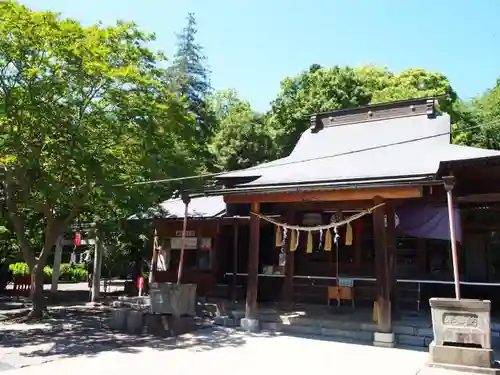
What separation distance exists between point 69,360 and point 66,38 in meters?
7.47

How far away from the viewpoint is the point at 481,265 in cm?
1188

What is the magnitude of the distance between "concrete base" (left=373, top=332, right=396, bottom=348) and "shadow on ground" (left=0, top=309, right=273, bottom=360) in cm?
285

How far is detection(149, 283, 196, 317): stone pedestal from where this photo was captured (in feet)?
35.3

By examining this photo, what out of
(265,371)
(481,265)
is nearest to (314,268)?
(481,265)

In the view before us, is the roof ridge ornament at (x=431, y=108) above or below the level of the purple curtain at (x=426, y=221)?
above

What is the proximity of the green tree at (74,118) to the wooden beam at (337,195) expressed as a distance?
341 centimetres

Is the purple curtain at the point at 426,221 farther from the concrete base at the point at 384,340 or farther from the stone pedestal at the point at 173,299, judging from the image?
the stone pedestal at the point at 173,299

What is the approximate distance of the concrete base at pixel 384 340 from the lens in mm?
8656

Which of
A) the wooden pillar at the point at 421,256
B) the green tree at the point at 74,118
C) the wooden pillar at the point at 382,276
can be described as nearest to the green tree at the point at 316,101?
the green tree at the point at 74,118

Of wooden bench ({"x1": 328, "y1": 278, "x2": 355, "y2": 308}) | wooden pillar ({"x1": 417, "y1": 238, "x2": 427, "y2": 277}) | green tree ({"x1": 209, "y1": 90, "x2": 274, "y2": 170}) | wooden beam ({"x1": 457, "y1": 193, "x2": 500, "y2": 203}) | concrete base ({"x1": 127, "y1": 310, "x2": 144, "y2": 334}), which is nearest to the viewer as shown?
wooden beam ({"x1": 457, "y1": 193, "x2": 500, "y2": 203})

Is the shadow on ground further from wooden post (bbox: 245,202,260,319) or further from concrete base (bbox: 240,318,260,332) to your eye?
wooden post (bbox: 245,202,260,319)

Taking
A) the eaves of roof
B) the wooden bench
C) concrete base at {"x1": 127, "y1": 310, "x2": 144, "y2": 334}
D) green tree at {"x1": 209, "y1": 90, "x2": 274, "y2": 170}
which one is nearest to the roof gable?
the eaves of roof

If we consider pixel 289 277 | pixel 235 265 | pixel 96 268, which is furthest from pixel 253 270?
pixel 96 268

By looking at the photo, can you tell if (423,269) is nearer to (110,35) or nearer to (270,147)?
(110,35)
